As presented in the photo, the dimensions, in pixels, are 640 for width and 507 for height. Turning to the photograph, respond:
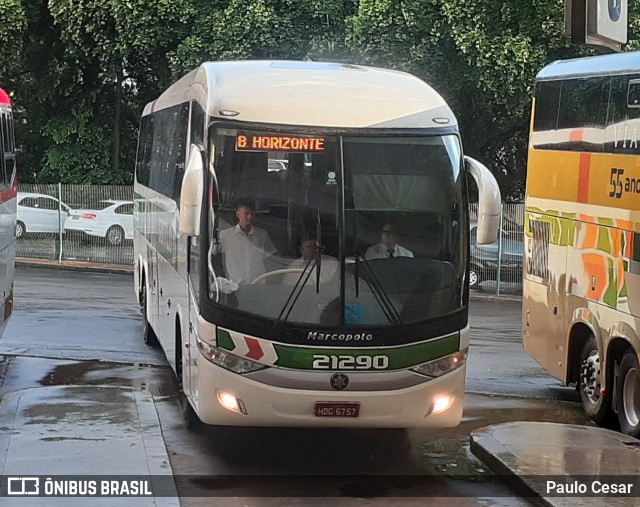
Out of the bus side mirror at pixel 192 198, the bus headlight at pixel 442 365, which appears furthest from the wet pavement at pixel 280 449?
the bus side mirror at pixel 192 198

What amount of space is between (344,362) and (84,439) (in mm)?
2602

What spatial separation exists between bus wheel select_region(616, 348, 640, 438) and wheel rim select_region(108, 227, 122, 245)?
21639mm

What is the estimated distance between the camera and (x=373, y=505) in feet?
27.2

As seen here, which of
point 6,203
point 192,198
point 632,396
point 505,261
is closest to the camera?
point 192,198

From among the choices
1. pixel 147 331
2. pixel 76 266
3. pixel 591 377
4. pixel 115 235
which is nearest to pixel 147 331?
pixel 147 331

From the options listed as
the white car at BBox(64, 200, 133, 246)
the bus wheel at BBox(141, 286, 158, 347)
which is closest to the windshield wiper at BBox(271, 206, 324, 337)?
the bus wheel at BBox(141, 286, 158, 347)

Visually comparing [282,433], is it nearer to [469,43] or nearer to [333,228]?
[333,228]

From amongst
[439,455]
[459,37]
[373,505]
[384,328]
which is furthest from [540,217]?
[459,37]

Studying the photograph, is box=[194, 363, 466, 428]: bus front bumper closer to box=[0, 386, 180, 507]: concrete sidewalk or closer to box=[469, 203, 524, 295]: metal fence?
box=[0, 386, 180, 507]: concrete sidewalk

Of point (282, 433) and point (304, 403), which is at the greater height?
point (304, 403)

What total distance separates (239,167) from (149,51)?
67.4 feet

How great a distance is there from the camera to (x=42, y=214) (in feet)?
103

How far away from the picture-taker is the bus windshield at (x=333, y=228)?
8.85m

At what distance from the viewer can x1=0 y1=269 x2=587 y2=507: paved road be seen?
8742 mm
